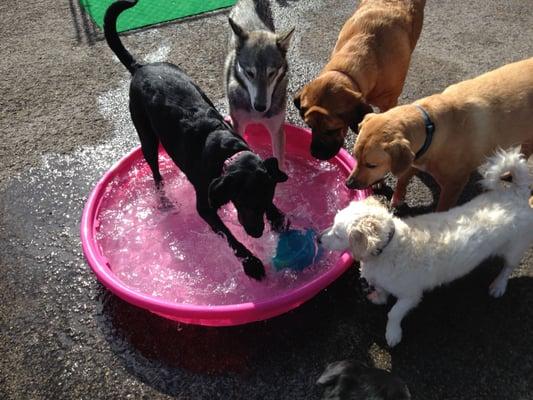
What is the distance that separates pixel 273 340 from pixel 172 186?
2051 millimetres

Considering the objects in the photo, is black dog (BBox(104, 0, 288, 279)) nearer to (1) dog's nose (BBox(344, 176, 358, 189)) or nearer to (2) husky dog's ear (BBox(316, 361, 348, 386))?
(1) dog's nose (BBox(344, 176, 358, 189))

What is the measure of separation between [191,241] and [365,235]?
6.67 ft

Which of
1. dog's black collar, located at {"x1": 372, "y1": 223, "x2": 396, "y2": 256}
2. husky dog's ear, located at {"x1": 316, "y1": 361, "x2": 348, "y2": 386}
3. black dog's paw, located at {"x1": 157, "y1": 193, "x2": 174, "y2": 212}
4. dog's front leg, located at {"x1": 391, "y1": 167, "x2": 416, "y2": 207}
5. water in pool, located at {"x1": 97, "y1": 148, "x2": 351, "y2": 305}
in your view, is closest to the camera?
husky dog's ear, located at {"x1": 316, "y1": 361, "x2": 348, "y2": 386}

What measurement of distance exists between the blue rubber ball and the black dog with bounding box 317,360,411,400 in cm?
108

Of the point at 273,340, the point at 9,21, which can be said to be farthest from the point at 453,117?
the point at 9,21

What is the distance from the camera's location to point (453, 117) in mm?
3811

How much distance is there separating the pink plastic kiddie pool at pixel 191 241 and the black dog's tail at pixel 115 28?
937 millimetres

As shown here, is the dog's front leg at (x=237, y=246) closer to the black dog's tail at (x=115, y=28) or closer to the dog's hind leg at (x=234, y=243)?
the dog's hind leg at (x=234, y=243)

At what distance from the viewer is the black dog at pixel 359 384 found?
2.71m

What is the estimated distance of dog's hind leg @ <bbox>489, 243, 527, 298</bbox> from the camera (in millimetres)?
3504

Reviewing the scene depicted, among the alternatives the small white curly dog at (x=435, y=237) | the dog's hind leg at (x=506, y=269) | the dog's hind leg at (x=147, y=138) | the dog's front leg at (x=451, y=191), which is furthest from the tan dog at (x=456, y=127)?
the dog's hind leg at (x=147, y=138)

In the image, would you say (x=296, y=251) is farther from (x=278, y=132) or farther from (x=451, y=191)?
(x=451, y=191)

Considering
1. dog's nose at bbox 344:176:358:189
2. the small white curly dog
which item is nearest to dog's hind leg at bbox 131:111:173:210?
dog's nose at bbox 344:176:358:189

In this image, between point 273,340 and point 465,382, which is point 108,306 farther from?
point 465,382
